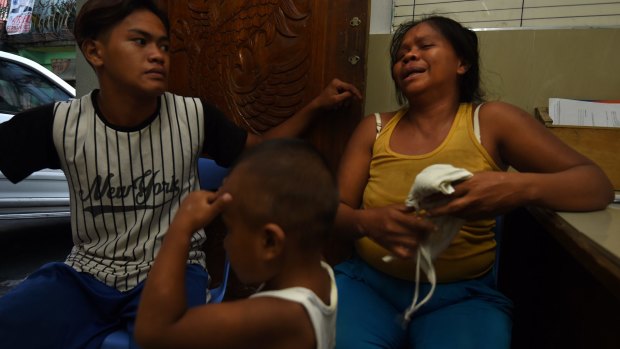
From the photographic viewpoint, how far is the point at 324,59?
5.89 feet

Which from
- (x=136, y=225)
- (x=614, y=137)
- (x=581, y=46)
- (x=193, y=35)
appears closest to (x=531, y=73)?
(x=581, y=46)

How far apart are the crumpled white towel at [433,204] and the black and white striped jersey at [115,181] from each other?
2.42 feet

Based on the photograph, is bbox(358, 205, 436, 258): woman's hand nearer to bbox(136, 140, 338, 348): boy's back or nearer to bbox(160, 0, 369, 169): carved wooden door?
bbox(136, 140, 338, 348): boy's back

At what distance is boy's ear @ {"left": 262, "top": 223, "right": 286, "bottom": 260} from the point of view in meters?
0.84

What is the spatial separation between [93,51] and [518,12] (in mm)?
1766

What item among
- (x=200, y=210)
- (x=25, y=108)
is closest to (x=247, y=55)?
(x=200, y=210)

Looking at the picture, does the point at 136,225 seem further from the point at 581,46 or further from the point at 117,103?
the point at 581,46

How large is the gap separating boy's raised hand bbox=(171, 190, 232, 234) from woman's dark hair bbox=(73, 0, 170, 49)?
0.80 m

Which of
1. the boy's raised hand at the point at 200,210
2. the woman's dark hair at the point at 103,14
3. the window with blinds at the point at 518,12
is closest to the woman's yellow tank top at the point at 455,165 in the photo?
the boy's raised hand at the point at 200,210

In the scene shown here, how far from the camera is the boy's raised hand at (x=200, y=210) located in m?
0.88

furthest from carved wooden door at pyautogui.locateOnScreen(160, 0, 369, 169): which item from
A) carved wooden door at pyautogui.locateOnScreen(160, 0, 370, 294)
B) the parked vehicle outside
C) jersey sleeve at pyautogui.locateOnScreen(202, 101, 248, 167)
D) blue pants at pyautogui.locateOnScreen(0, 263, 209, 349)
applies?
the parked vehicle outside

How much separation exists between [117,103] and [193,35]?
813 mm

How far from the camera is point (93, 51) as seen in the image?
55.8 inches

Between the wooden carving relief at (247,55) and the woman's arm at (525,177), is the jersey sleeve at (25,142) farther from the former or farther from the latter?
the woman's arm at (525,177)
